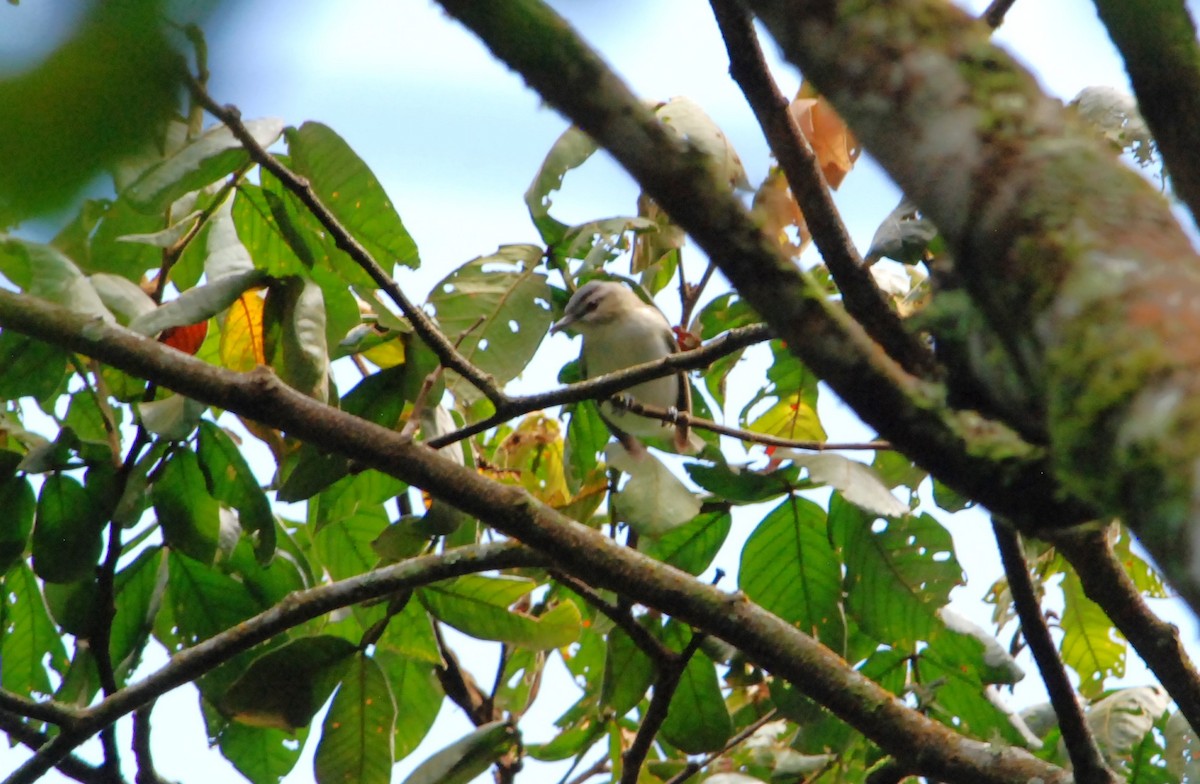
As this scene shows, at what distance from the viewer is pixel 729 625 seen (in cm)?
231

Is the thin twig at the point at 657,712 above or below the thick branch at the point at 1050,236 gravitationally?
above

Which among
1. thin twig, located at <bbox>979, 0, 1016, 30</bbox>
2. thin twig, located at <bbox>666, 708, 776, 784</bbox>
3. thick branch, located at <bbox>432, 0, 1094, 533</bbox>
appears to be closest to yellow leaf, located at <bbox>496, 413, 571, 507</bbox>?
thin twig, located at <bbox>666, 708, 776, 784</bbox>

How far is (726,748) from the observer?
10.3 ft

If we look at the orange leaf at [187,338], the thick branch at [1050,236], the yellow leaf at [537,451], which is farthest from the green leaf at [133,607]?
the thick branch at [1050,236]

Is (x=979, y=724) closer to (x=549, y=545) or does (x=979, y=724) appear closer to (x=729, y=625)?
(x=729, y=625)

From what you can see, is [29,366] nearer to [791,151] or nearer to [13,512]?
[13,512]

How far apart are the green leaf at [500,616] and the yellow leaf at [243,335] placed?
0.64 meters

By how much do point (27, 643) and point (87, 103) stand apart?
2732 millimetres

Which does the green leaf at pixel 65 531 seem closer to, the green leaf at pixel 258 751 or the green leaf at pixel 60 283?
the green leaf at pixel 60 283

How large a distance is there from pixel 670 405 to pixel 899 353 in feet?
15.0

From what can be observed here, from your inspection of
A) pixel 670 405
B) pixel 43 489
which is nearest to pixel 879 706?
pixel 43 489

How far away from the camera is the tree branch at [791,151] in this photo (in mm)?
2361

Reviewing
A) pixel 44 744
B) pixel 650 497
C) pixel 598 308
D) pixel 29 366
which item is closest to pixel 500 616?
pixel 650 497

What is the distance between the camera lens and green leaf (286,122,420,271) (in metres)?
2.57
